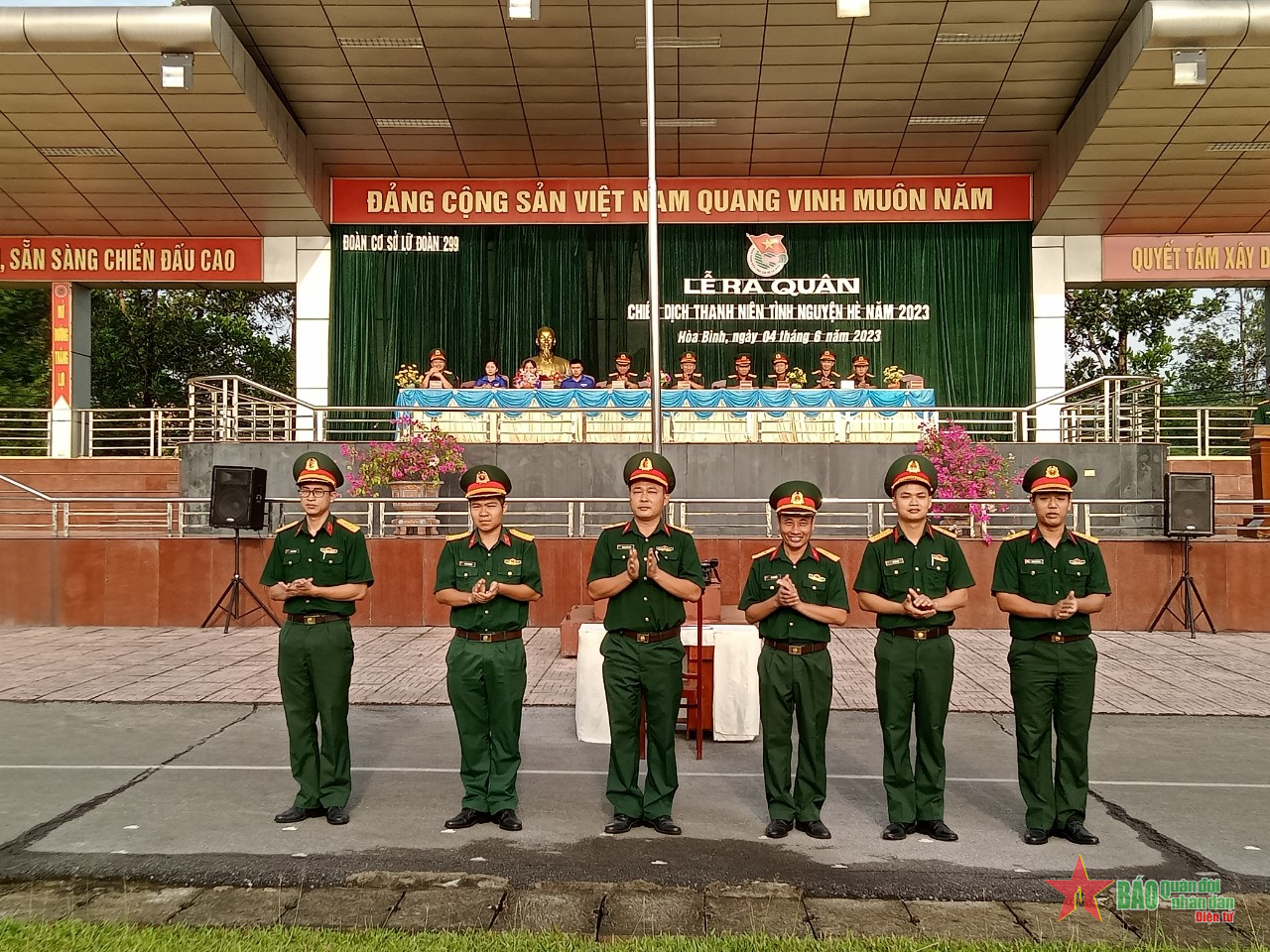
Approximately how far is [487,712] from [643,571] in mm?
1193

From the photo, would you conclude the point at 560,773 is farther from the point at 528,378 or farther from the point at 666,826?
the point at 528,378

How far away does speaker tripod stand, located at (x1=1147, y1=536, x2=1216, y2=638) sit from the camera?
1256 centimetres

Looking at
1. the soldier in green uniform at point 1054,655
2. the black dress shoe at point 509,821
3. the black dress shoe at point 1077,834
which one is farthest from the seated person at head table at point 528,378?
the black dress shoe at point 1077,834

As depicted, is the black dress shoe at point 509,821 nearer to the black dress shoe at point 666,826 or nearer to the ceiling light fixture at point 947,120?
the black dress shoe at point 666,826

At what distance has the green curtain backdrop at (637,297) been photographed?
22328 millimetres

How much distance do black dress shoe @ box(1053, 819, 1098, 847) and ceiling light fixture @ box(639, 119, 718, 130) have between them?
17.6 meters

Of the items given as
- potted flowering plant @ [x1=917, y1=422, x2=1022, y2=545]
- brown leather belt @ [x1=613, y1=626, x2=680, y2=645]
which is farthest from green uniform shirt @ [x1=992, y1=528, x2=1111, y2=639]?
potted flowering plant @ [x1=917, y1=422, x2=1022, y2=545]

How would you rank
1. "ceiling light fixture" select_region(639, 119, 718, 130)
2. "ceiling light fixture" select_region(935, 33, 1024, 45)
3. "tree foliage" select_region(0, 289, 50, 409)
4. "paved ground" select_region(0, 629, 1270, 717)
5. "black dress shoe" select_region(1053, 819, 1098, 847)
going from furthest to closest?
"tree foliage" select_region(0, 289, 50, 409)
"ceiling light fixture" select_region(639, 119, 718, 130)
"ceiling light fixture" select_region(935, 33, 1024, 45)
"paved ground" select_region(0, 629, 1270, 717)
"black dress shoe" select_region(1053, 819, 1098, 847)

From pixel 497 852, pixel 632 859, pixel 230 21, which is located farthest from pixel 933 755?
pixel 230 21

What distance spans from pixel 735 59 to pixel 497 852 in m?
16.8

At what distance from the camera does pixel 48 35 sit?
1658cm

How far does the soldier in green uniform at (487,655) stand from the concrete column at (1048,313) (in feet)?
63.7

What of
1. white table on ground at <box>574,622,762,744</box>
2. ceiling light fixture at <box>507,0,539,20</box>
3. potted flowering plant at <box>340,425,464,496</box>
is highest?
ceiling light fixture at <box>507,0,539,20</box>

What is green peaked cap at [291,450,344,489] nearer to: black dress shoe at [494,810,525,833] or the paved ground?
black dress shoe at [494,810,525,833]
